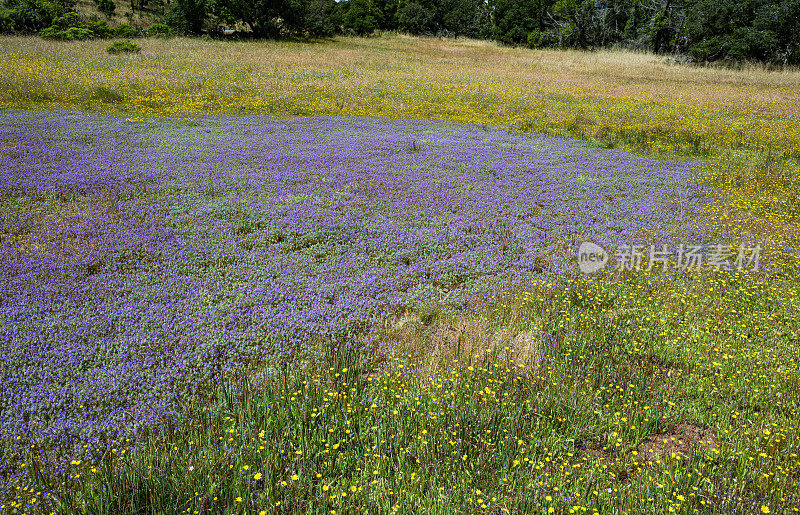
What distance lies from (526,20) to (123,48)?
56447 millimetres

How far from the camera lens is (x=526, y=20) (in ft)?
218

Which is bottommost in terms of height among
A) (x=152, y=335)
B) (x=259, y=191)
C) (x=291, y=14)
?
(x=152, y=335)

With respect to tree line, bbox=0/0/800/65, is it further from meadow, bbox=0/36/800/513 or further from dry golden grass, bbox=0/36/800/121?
meadow, bbox=0/36/800/513

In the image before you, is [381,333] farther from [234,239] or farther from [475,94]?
[475,94]

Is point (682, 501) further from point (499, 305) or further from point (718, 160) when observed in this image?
point (718, 160)

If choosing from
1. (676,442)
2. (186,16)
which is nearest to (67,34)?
(186,16)

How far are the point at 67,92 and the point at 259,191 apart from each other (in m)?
15.8

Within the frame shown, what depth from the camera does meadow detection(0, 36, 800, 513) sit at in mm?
3195

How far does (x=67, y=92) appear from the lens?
1902 centimetres

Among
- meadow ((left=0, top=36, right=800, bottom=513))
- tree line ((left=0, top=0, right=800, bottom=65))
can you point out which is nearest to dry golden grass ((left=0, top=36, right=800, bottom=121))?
tree line ((left=0, top=0, right=800, bottom=65))

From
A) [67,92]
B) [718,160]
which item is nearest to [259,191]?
[718,160]

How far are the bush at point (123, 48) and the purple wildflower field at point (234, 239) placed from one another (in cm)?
1959

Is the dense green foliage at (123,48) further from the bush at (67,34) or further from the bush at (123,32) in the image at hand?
the bush at (123,32)

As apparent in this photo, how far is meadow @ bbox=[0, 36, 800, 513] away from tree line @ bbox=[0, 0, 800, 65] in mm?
36468
